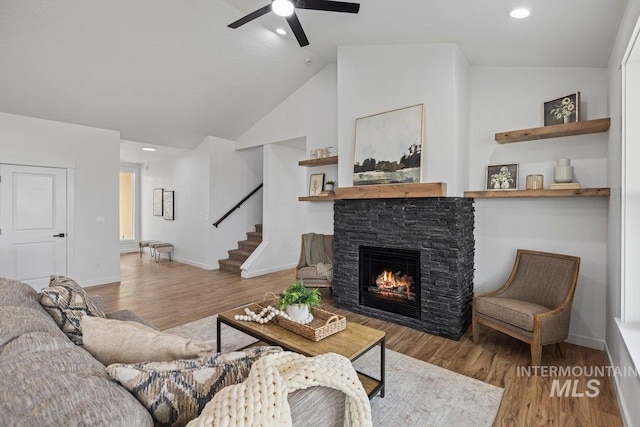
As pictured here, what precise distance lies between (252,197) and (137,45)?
3.83 metres

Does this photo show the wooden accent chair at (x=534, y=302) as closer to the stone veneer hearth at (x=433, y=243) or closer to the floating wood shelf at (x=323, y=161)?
the stone veneer hearth at (x=433, y=243)

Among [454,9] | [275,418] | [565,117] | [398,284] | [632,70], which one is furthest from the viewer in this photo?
[398,284]

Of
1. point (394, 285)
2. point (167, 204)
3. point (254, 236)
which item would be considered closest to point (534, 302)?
point (394, 285)

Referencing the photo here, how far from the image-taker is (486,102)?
3.43m

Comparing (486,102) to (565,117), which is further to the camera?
(486,102)

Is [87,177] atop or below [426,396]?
atop

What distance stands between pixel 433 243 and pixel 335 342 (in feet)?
5.54

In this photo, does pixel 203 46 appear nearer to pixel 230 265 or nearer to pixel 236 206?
pixel 236 206

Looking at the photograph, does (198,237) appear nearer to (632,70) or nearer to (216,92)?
(216,92)

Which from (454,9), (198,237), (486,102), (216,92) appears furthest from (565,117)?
(198,237)

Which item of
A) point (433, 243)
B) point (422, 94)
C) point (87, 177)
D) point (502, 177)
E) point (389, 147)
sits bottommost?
point (433, 243)

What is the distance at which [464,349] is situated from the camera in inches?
114

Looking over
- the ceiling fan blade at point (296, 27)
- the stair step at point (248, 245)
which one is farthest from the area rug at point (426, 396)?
the stair step at point (248, 245)

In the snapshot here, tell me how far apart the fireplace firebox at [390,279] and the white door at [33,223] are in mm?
4698
